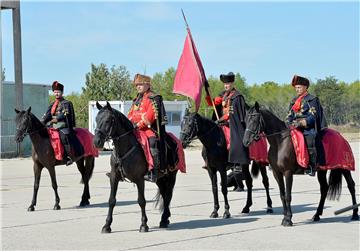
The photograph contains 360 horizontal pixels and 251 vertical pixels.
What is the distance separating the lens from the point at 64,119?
1630cm

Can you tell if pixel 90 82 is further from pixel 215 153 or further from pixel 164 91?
pixel 215 153

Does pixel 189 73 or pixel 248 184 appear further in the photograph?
pixel 189 73

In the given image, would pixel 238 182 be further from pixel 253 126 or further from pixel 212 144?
pixel 253 126

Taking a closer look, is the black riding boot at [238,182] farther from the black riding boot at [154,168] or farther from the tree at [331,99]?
the tree at [331,99]

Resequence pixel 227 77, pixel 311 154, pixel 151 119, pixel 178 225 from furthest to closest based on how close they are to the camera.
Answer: pixel 227 77
pixel 311 154
pixel 178 225
pixel 151 119

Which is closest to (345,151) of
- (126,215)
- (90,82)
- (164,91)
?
(126,215)

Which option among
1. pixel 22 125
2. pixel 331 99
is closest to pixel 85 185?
pixel 22 125

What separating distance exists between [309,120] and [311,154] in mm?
604

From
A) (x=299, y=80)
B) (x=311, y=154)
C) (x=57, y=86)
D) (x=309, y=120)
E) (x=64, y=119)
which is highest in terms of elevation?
(x=57, y=86)

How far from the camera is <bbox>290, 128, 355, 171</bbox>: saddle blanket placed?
1309 cm

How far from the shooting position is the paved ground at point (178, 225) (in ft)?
35.9

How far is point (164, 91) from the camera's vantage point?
84625mm

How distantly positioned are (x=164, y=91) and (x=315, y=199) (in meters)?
68.2

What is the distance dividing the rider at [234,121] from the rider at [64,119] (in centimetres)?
347
